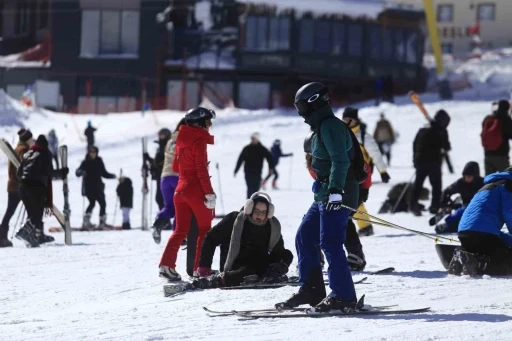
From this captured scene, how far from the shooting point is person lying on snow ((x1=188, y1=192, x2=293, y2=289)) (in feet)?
30.2

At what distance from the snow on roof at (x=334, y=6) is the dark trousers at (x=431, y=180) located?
2717cm

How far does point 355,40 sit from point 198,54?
6.35 metres

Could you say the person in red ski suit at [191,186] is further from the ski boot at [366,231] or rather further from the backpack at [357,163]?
the ski boot at [366,231]

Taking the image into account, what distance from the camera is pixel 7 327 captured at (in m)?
7.46

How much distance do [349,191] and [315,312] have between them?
2.73 ft

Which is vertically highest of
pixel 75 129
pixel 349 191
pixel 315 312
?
pixel 349 191

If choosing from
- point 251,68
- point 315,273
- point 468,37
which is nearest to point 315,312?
point 315,273

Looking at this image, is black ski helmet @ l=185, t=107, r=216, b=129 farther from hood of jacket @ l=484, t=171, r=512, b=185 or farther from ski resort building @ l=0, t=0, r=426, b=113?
ski resort building @ l=0, t=0, r=426, b=113

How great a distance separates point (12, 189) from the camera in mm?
14469

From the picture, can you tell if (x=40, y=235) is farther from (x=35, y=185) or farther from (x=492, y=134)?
(x=492, y=134)

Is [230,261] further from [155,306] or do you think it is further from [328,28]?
[328,28]

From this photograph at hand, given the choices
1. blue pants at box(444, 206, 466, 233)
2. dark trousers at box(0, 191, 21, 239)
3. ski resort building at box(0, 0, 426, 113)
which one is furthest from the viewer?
ski resort building at box(0, 0, 426, 113)

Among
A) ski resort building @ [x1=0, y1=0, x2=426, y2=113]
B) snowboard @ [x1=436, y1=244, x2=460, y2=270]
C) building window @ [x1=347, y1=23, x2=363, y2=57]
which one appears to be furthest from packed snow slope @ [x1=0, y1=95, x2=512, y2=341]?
building window @ [x1=347, y1=23, x2=363, y2=57]

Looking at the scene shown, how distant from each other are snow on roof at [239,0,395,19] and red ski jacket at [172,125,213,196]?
3348 cm
